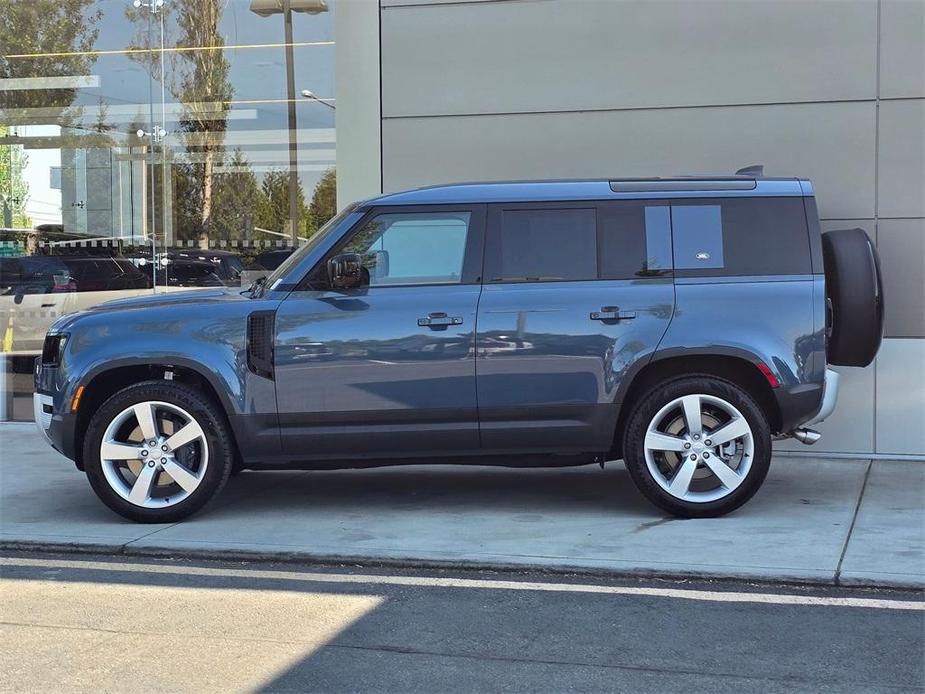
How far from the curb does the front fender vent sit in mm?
1137

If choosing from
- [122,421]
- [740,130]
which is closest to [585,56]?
[740,130]

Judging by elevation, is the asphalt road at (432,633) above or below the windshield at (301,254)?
below

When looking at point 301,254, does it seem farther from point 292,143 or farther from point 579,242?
point 292,143

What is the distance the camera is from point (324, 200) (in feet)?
34.5

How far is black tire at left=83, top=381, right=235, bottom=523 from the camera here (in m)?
6.75

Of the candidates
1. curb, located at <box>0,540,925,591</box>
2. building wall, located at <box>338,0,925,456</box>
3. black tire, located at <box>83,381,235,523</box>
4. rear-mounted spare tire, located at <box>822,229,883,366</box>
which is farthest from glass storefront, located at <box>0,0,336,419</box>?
rear-mounted spare tire, located at <box>822,229,883,366</box>

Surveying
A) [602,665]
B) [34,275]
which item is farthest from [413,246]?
[34,275]

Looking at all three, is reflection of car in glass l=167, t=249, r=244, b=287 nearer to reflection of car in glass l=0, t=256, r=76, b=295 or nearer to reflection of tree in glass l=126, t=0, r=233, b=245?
reflection of tree in glass l=126, t=0, r=233, b=245

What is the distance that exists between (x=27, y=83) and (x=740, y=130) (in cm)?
709

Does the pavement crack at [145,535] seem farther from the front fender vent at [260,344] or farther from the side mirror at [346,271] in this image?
the side mirror at [346,271]

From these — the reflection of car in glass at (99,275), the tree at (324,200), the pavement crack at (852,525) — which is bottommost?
the pavement crack at (852,525)

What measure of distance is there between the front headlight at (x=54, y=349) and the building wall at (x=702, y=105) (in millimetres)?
3789

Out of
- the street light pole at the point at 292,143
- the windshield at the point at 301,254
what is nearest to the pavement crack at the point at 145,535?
the windshield at the point at 301,254

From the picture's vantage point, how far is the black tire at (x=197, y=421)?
6.75 meters
